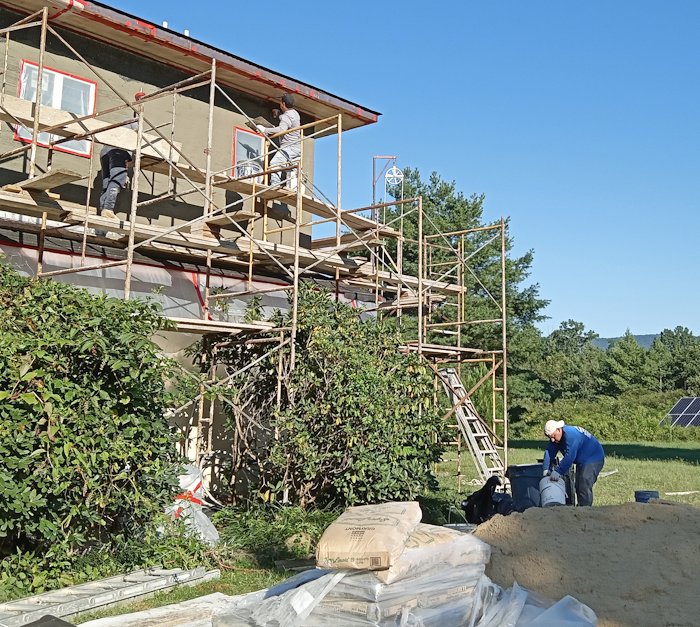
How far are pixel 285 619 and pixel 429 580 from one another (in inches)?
38.5

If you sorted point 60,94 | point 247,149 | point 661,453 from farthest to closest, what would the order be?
point 661,453 < point 247,149 < point 60,94

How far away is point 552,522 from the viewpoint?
6.25 metres

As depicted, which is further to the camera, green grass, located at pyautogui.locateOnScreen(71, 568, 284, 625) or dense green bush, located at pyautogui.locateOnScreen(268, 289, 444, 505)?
dense green bush, located at pyautogui.locateOnScreen(268, 289, 444, 505)

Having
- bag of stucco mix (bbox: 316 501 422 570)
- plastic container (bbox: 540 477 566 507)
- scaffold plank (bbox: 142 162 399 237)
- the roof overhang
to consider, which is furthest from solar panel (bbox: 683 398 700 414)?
bag of stucco mix (bbox: 316 501 422 570)

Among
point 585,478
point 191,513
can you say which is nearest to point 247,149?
point 191,513

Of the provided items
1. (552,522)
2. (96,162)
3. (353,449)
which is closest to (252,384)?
(353,449)

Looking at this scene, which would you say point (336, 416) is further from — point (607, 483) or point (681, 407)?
point (681, 407)

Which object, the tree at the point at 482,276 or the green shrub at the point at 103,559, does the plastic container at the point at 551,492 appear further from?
the tree at the point at 482,276

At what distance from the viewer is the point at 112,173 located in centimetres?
1262

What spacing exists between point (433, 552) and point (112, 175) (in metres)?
9.33

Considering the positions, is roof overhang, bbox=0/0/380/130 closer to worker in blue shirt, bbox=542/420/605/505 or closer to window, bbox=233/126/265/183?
window, bbox=233/126/265/183

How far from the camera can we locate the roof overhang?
484 inches

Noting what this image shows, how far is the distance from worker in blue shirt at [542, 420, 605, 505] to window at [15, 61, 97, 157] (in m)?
8.55

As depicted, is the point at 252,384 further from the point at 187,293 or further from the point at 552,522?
the point at 552,522
